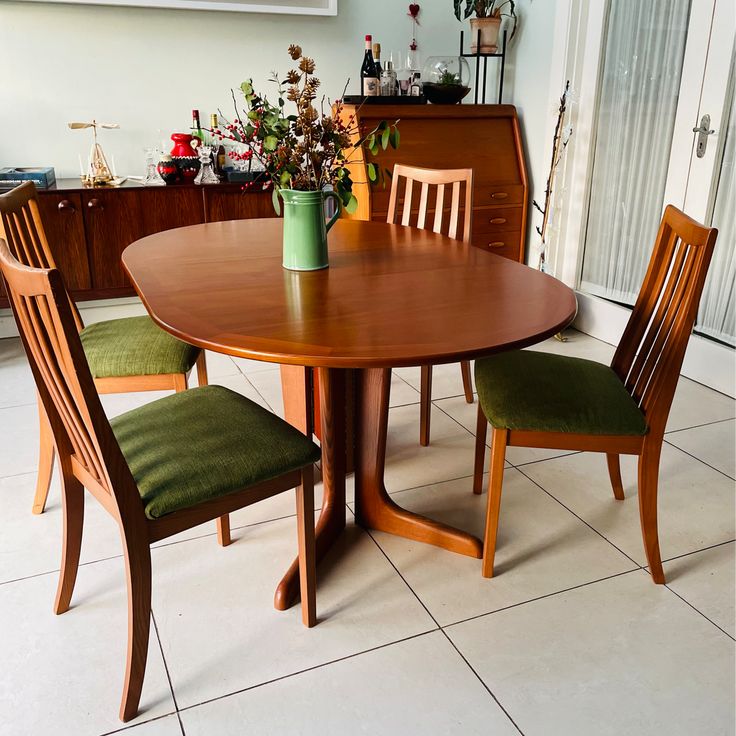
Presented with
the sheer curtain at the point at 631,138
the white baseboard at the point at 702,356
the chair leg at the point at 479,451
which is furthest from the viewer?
the sheer curtain at the point at 631,138

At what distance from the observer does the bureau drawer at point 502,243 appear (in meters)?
3.93

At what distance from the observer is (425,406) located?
251 cm

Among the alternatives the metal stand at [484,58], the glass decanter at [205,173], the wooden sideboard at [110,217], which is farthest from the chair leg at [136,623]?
the metal stand at [484,58]

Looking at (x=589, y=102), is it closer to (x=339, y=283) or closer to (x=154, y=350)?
(x=339, y=283)

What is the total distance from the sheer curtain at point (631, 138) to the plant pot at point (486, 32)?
70 centimetres

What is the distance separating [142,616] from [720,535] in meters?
1.64

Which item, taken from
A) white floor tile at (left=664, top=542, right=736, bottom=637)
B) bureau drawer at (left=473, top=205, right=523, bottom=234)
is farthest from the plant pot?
white floor tile at (left=664, top=542, right=736, bottom=637)

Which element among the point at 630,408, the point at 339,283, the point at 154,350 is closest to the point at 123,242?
the point at 154,350

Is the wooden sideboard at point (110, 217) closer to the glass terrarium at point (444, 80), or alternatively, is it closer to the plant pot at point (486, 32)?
the glass terrarium at point (444, 80)

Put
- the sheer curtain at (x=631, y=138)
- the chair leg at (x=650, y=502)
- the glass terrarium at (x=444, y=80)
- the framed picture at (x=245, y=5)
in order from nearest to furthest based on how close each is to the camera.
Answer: the chair leg at (x=650, y=502), the sheer curtain at (x=631, y=138), the framed picture at (x=245, y=5), the glass terrarium at (x=444, y=80)

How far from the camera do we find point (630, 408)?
176 cm

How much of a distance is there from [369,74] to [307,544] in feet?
10.1

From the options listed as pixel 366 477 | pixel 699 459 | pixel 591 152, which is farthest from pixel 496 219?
pixel 366 477

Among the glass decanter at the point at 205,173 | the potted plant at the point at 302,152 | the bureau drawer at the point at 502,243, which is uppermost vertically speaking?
the potted plant at the point at 302,152
